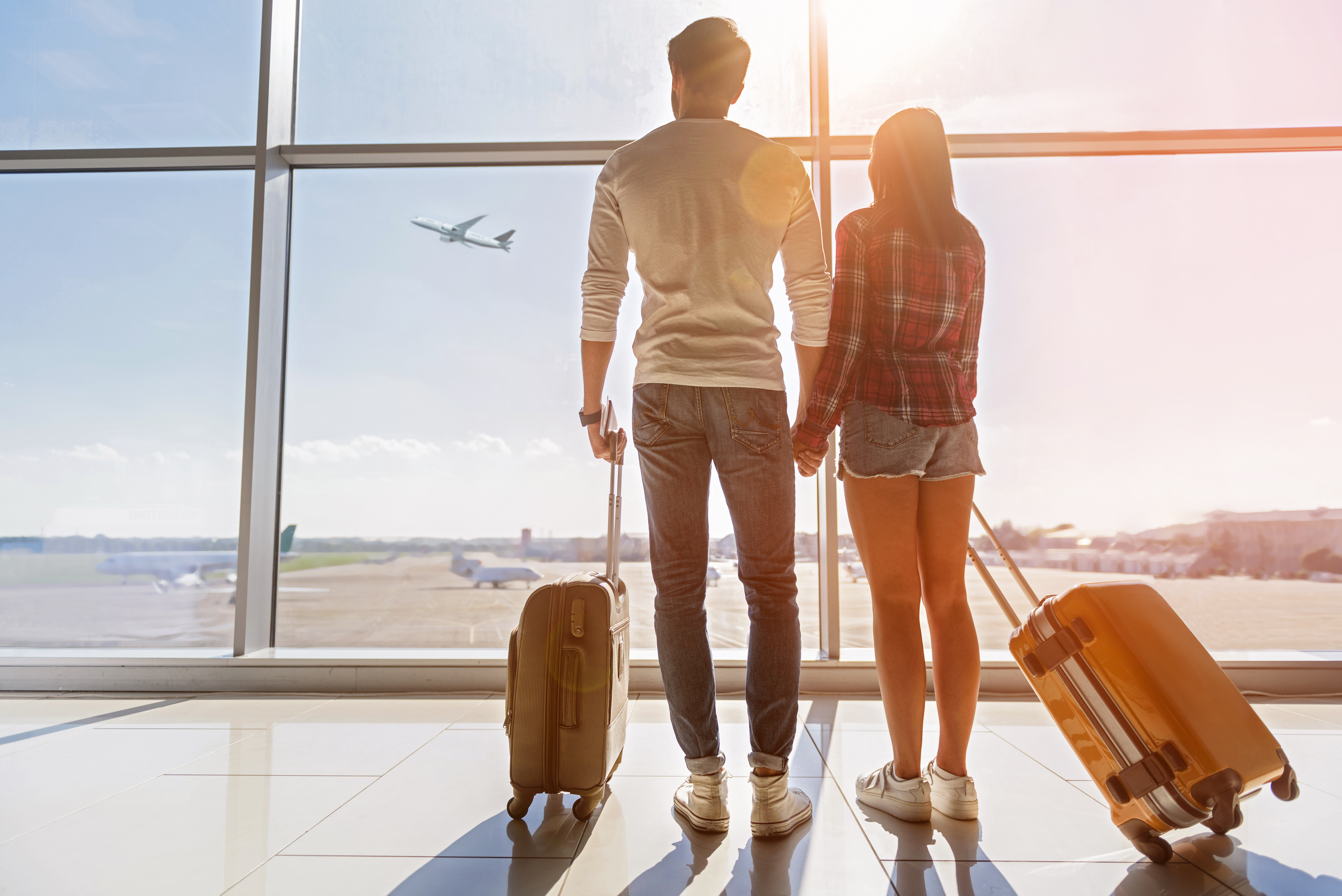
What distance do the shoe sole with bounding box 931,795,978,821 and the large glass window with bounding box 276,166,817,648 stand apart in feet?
3.96

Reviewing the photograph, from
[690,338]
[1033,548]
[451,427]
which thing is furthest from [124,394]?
[1033,548]

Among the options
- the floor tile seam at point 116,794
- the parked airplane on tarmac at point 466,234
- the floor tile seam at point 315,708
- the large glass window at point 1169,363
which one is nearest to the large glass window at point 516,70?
the parked airplane on tarmac at point 466,234

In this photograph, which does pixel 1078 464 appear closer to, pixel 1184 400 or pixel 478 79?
pixel 1184 400

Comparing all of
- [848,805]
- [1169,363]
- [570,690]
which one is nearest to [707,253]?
[570,690]

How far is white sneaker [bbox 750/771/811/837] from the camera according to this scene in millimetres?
1198

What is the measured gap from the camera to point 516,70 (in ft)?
8.92

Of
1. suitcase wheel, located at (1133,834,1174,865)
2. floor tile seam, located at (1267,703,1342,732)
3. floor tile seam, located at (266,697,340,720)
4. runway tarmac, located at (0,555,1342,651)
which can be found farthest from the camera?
runway tarmac, located at (0,555,1342,651)

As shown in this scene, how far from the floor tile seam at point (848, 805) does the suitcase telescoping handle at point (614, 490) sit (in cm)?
62

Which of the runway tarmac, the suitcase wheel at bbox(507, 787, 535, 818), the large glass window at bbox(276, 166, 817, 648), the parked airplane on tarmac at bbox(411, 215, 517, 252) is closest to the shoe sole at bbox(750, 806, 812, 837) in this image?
the suitcase wheel at bbox(507, 787, 535, 818)

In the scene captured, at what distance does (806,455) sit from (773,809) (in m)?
0.66

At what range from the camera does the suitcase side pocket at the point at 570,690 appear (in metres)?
1.25

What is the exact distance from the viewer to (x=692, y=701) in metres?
1.26

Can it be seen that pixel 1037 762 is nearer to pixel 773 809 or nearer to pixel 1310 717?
pixel 773 809

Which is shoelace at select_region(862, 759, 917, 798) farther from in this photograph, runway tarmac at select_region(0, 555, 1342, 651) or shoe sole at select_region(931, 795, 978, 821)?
runway tarmac at select_region(0, 555, 1342, 651)
